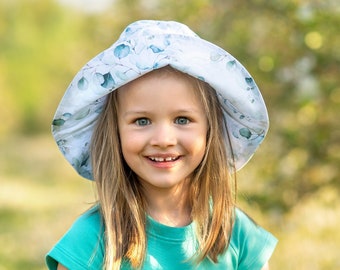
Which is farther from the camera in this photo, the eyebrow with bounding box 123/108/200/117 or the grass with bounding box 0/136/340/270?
the grass with bounding box 0/136/340/270

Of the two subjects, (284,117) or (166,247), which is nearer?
(166,247)

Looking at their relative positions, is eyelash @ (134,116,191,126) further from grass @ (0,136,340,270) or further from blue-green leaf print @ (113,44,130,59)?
grass @ (0,136,340,270)

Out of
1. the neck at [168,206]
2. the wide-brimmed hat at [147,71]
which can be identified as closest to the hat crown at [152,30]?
the wide-brimmed hat at [147,71]

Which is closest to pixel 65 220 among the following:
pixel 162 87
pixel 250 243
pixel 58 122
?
pixel 250 243

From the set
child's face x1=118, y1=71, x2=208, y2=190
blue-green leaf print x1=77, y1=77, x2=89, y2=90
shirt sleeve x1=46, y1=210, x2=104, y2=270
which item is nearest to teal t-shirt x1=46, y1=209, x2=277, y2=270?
shirt sleeve x1=46, y1=210, x2=104, y2=270

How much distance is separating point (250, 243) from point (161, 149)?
0.58 metres

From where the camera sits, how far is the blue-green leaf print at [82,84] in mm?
3182

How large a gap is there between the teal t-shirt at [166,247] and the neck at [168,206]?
0.19 feet

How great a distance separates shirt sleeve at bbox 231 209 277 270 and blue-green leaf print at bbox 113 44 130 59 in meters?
0.79

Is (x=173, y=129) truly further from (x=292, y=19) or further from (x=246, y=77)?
(x=292, y=19)

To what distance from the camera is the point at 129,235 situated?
3232mm

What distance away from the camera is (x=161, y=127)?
3117 mm

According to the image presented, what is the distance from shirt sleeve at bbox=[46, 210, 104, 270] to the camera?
10.3 ft

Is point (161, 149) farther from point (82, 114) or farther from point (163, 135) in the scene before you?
point (82, 114)
